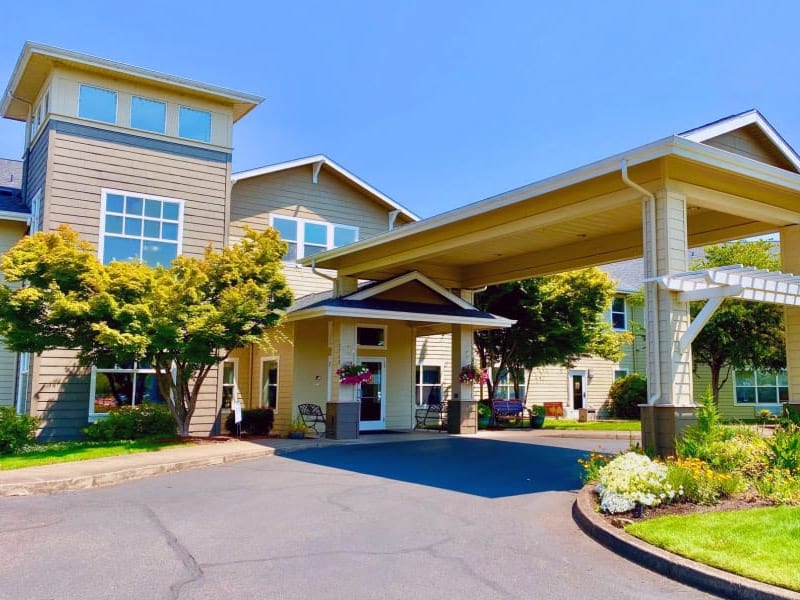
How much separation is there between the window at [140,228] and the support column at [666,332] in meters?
11.5

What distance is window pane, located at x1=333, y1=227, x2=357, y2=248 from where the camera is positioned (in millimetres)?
21766

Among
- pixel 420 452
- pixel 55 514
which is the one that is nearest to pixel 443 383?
pixel 420 452

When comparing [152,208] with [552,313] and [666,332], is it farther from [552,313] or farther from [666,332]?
[666,332]

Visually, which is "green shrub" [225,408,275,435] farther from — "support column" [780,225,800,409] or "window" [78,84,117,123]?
"support column" [780,225,800,409]

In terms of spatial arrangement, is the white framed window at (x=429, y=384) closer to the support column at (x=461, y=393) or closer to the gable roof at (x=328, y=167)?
the support column at (x=461, y=393)

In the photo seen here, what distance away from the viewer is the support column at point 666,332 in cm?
1022

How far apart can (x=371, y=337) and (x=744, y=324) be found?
1369cm

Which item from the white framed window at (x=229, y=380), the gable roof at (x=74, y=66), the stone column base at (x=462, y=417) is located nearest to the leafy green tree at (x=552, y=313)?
the stone column base at (x=462, y=417)

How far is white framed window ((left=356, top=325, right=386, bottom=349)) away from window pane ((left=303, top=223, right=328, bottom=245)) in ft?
10.0

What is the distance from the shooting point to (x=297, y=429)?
18.5 m

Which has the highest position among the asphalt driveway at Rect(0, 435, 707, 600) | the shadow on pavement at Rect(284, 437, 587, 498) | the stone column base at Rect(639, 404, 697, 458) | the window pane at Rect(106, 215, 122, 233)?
the window pane at Rect(106, 215, 122, 233)

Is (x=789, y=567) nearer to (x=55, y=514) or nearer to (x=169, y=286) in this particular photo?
(x=55, y=514)

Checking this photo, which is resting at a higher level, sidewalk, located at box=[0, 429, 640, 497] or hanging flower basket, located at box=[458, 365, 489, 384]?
hanging flower basket, located at box=[458, 365, 489, 384]

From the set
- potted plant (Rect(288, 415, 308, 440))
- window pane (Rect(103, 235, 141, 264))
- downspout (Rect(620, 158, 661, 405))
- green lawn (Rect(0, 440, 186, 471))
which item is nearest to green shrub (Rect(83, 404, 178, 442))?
green lawn (Rect(0, 440, 186, 471))
